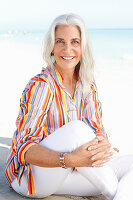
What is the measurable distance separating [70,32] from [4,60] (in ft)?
37.3

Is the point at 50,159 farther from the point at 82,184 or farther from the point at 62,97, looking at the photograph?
the point at 62,97

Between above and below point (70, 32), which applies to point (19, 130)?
below

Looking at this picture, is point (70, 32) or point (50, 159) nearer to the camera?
point (50, 159)

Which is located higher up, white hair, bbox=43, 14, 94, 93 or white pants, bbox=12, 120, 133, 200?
white hair, bbox=43, 14, 94, 93

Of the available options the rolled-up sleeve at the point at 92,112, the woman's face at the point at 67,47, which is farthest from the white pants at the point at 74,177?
the woman's face at the point at 67,47

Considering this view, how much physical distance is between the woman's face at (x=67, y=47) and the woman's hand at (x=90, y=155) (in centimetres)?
67

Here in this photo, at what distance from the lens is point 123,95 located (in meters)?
7.32

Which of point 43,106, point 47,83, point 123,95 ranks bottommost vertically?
point 123,95

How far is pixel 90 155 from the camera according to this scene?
1854 millimetres

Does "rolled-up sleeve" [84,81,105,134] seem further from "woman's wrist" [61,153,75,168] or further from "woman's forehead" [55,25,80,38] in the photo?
"woman's wrist" [61,153,75,168]

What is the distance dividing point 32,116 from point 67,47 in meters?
0.56

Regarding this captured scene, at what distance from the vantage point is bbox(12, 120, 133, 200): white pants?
189 cm

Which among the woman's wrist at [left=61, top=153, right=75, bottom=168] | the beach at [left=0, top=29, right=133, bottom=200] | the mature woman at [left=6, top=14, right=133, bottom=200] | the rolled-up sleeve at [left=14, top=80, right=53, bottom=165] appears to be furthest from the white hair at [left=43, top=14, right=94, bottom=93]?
the woman's wrist at [left=61, top=153, right=75, bottom=168]

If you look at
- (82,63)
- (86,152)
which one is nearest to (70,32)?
(82,63)
